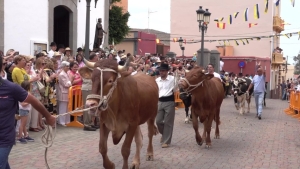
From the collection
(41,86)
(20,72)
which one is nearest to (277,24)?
(41,86)

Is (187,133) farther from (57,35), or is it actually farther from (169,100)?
(57,35)

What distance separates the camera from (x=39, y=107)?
4.91m

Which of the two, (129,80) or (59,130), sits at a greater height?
(129,80)

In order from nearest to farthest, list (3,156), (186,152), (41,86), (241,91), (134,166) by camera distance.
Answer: (3,156), (134,166), (186,152), (41,86), (241,91)

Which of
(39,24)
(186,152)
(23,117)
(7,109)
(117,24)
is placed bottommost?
(186,152)

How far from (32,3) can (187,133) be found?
8781 mm

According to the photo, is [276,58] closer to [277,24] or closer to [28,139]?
[277,24]

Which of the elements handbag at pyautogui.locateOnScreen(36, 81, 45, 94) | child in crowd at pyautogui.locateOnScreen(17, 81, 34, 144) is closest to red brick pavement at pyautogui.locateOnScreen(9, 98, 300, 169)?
child in crowd at pyautogui.locateOnScreen(17, 81, 34, 144)

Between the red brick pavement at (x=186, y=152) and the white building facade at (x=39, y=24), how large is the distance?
224 inches

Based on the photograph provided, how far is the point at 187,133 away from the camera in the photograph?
12867mm

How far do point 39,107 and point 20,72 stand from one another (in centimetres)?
548

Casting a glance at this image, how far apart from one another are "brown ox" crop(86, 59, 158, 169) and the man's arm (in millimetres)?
1127

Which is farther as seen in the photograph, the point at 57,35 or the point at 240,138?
the point at 57,35

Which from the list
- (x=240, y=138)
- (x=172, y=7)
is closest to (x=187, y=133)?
(x=240, y=138)
